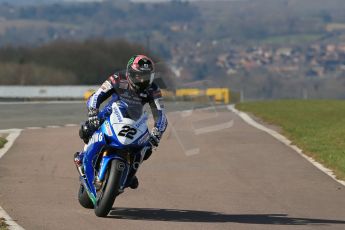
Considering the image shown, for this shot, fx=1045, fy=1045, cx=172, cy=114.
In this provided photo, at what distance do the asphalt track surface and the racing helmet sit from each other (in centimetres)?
143

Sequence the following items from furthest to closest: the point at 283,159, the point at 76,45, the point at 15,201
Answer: the point at 76,45 < the point at 283,159 < the point at 15,201

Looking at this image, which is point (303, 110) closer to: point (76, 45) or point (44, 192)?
point (44, 192)

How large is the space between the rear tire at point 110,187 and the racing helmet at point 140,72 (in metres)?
0.86

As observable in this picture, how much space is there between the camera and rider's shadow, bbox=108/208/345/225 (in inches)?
435

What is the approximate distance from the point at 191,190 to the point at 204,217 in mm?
2427

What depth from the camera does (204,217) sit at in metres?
11.3

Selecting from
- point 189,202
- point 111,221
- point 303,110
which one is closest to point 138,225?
point 111,221

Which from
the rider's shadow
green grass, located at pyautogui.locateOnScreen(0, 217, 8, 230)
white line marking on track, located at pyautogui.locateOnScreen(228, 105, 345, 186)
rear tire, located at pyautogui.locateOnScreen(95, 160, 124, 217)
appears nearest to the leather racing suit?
rear tire, located at pyautogui.locateOnScreen(95, 160, 124, 217)

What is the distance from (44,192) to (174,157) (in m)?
5.54

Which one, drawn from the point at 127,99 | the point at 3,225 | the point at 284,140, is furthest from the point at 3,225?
the point at 284,140

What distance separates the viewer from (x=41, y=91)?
6912 centimetres

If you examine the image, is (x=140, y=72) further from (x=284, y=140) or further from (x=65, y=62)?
(x=65, y=62)

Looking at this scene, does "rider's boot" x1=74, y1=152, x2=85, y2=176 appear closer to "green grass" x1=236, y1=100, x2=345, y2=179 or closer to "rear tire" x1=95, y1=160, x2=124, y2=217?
"rear tire" x1=95, y1=160, x2=124, y2=217

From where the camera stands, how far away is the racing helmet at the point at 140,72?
10.8 metres
